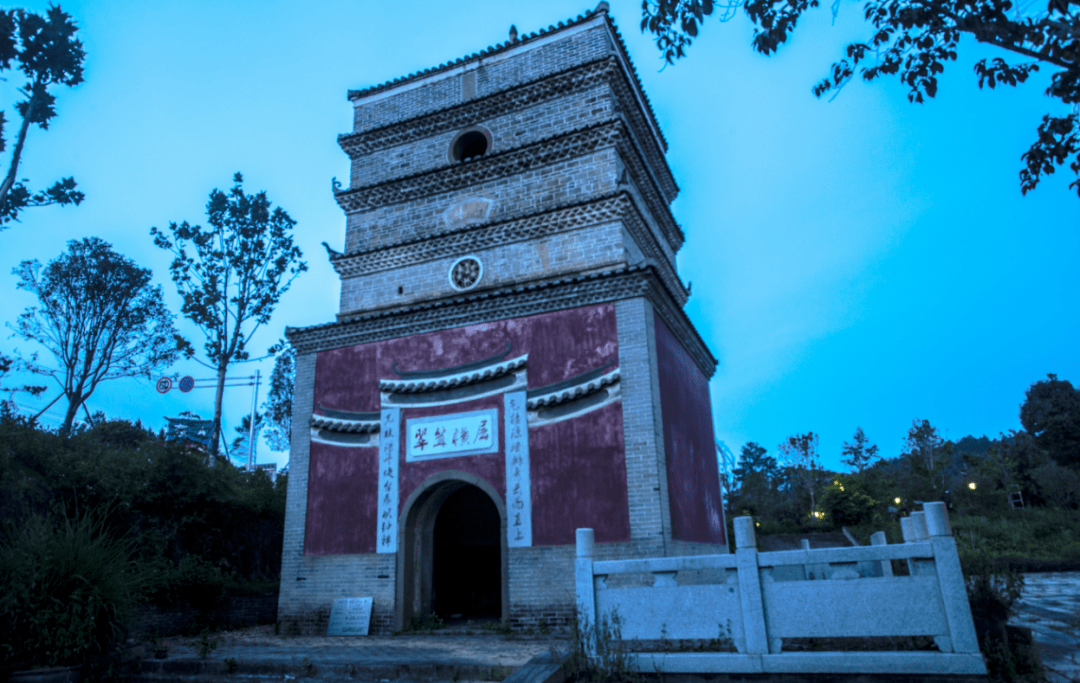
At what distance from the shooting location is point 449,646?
8531 mm

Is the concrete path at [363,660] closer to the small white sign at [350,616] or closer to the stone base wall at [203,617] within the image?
the small white sign at [350,616]

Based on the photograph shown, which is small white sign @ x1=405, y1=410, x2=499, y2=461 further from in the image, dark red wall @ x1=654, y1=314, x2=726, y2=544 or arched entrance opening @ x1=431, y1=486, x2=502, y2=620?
dark red wall @ x1=654, y1=314, x2=726, y2=544

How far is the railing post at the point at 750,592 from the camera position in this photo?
5.42 meters

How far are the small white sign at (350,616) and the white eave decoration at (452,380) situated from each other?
3.61m

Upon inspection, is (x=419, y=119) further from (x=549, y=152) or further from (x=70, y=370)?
(x=70, y=370)

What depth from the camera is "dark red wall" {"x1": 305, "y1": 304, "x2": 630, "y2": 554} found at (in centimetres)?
984

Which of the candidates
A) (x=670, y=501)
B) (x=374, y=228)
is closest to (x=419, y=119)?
(x=374, y=228)

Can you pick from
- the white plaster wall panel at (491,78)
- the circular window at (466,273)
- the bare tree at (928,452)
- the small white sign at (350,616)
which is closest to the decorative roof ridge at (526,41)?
the white plaster wall panel at (491,78)

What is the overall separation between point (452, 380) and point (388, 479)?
2.05 m

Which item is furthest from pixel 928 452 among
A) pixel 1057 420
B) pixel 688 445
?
pixel 688 445

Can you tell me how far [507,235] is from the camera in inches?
504

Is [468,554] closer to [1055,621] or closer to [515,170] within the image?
[515,170]

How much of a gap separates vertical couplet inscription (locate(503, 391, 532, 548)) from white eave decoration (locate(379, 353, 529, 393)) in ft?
1.49

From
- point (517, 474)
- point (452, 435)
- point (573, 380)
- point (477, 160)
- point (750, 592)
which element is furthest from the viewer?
point (477, 160)
